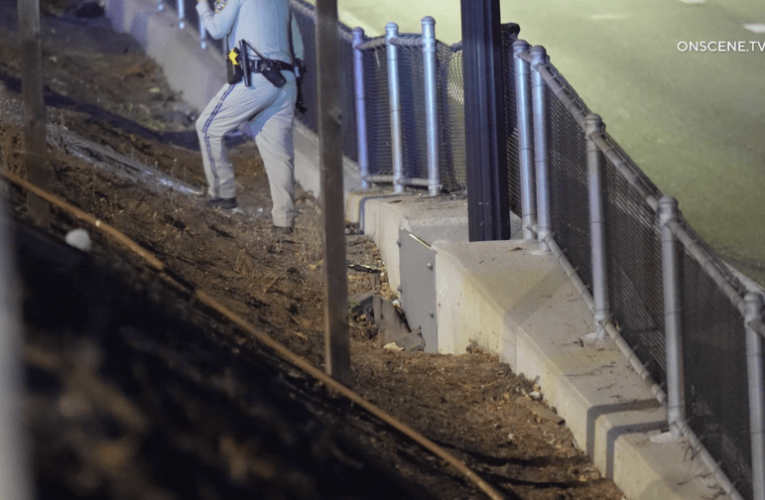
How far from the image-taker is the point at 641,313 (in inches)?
158

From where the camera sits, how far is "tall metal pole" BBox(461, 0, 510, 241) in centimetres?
546

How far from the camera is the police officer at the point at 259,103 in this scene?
6.66 meters

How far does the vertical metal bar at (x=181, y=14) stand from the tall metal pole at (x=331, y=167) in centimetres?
948

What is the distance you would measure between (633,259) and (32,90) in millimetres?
2948

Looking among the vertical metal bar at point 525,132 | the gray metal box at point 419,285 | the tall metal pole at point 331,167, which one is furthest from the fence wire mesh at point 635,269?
the gray metal box at point 419,285

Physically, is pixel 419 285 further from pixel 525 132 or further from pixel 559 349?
pixel 559 349

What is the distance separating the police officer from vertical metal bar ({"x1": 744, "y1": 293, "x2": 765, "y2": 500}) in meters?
4.60

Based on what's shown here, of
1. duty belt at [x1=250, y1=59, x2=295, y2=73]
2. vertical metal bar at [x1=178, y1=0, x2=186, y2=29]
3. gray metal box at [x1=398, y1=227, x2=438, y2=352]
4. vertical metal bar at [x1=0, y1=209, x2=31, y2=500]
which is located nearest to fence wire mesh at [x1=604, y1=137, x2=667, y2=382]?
gray metal box at [x1=398, y1=227, x2=438, y2=352]

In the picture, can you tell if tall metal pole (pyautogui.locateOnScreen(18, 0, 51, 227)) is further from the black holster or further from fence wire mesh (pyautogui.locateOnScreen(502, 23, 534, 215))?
fence wire mesh (pyautogui.locateOnScreen(502, 23, 534, 215))

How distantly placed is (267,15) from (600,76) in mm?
6508

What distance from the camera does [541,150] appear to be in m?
4.96

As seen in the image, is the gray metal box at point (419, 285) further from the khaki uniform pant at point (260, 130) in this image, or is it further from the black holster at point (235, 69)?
the black holster at point (235, 69)

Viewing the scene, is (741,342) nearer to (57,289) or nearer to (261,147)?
(57,289)

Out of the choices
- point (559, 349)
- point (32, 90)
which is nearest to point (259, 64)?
point (32, 90)
